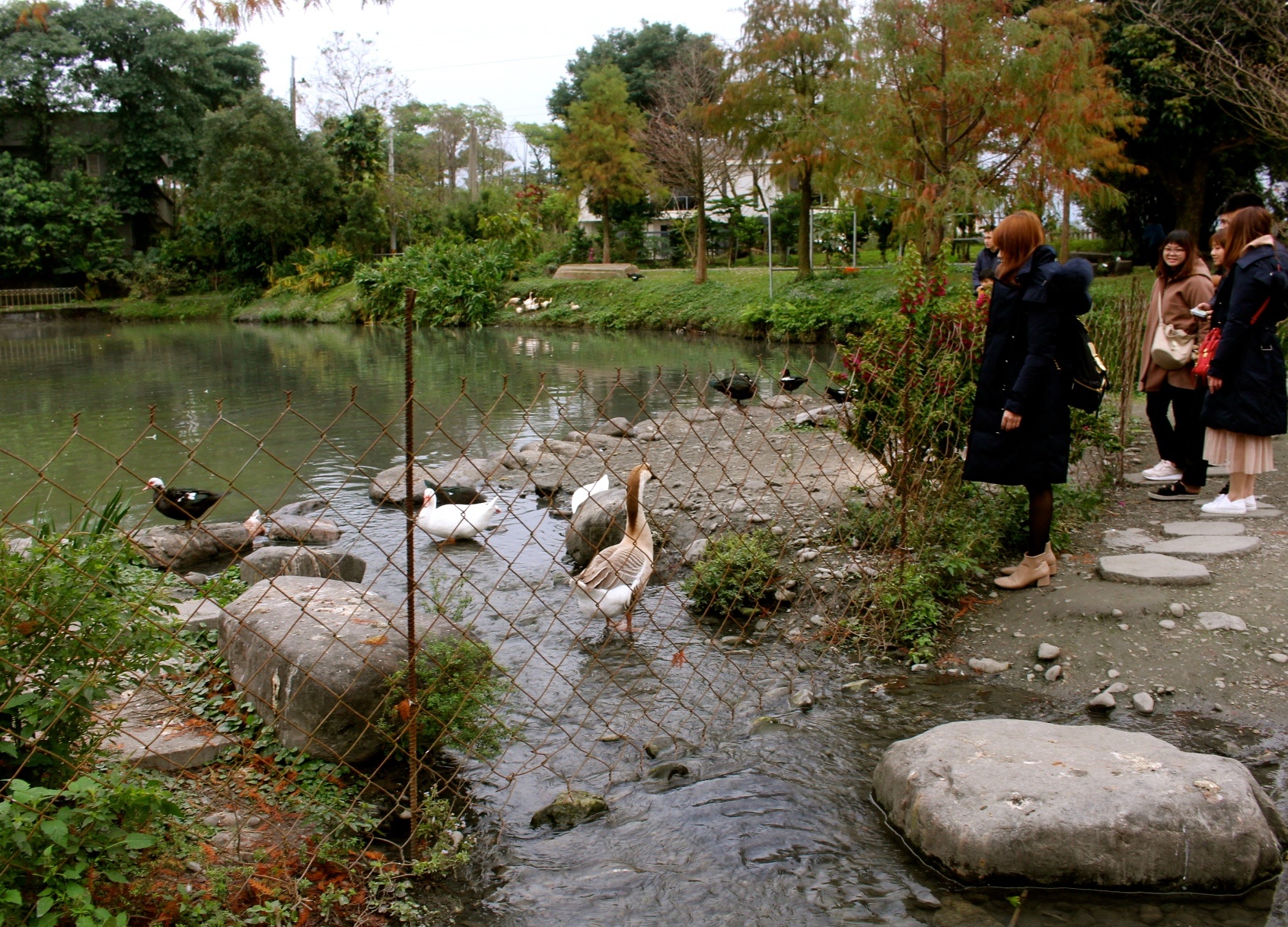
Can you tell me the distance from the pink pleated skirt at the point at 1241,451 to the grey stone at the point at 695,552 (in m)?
2.98

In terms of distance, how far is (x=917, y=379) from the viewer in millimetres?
5062

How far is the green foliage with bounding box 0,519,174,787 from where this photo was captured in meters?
2.34

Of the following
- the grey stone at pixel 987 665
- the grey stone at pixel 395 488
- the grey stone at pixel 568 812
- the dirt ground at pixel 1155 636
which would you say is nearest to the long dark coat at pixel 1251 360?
the dirt ground at pixel 1155 636

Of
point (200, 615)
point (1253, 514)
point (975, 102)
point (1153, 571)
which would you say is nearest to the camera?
point (200, 615)

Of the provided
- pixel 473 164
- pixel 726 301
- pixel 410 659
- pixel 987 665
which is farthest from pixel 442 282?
pixel 410 659

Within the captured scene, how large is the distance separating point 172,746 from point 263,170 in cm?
3704

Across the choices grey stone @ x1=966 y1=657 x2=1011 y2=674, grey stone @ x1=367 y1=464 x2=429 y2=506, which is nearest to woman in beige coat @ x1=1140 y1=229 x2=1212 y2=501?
grey stone @ x1=966 y1=657 x2=1011 y2=674

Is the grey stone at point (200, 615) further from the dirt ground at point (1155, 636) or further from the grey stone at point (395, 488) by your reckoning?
the dirt ground at point (1155, 636)

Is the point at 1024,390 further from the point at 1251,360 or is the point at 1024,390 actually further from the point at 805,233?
the point at 805,233

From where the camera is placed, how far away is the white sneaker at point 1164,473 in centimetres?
652

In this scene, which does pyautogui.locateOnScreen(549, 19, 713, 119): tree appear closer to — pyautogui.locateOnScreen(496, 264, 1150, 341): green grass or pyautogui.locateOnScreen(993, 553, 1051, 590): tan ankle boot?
pyautogui.locateOnScreen(496, 264, 1150, 341): green grass

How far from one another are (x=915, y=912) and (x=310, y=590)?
8.78 ft

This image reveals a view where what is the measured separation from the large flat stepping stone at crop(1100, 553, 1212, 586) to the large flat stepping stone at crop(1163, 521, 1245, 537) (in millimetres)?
517

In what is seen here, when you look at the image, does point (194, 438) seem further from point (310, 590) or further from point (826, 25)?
point (826, 25)
